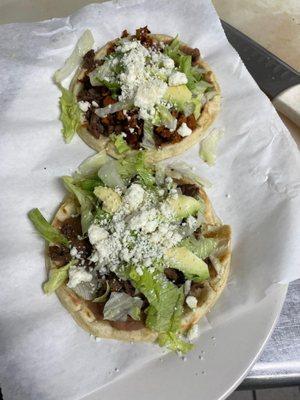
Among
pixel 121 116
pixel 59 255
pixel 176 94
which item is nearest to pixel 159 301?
pixel 59 255

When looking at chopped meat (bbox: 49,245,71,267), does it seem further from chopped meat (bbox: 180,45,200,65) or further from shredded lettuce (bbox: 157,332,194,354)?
chopped meat (bbox: 180,45,200,65)

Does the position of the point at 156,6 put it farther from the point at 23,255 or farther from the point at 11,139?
the point at 23,255

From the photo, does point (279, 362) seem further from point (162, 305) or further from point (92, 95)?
point (92, 95)

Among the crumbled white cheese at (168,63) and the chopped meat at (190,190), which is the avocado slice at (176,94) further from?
the chopped meat at (190,190)

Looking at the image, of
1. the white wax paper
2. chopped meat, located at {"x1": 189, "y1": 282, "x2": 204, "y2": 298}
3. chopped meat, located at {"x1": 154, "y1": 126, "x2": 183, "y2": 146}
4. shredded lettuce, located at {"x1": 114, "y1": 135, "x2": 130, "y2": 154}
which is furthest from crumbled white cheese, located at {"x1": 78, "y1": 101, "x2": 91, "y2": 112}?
chopped meat, located at {"x1": 189, "y1": 282, "x2": 204, "y2": 298}

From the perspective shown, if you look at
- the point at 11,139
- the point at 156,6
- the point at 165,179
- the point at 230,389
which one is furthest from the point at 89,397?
the point at 156,6
